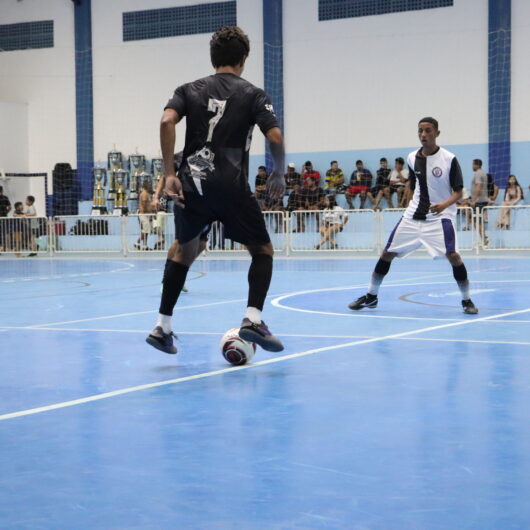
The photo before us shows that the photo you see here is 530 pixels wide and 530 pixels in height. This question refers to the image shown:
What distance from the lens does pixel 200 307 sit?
1024 centimetres

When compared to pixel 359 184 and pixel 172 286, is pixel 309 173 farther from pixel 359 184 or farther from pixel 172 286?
pixel 172 286

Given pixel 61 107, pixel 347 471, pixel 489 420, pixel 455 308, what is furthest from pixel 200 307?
pixel 61 107

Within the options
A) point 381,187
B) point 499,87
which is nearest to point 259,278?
point 381,187

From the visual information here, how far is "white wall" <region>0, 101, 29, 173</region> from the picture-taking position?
108 ft

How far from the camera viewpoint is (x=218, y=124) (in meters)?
5.93

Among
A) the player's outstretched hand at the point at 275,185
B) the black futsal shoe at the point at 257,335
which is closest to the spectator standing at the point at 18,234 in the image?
the black futsal shoe at the point at 257,335

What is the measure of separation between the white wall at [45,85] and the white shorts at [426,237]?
2541 cm

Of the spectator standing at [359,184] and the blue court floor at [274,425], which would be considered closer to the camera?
the blue court floor at [274,425]

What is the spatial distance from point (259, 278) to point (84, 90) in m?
28.3

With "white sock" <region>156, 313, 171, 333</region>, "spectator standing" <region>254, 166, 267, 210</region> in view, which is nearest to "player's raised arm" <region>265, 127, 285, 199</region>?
"white sock" <region>156, 313, 171, 333</region>

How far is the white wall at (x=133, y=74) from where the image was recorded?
3178 cm

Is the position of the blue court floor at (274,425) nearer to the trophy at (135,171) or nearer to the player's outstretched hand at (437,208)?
the player's outstretched hand at (437,208)

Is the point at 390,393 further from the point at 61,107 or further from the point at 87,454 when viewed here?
the point at 61,107

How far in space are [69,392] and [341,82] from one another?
25269 millimetres
